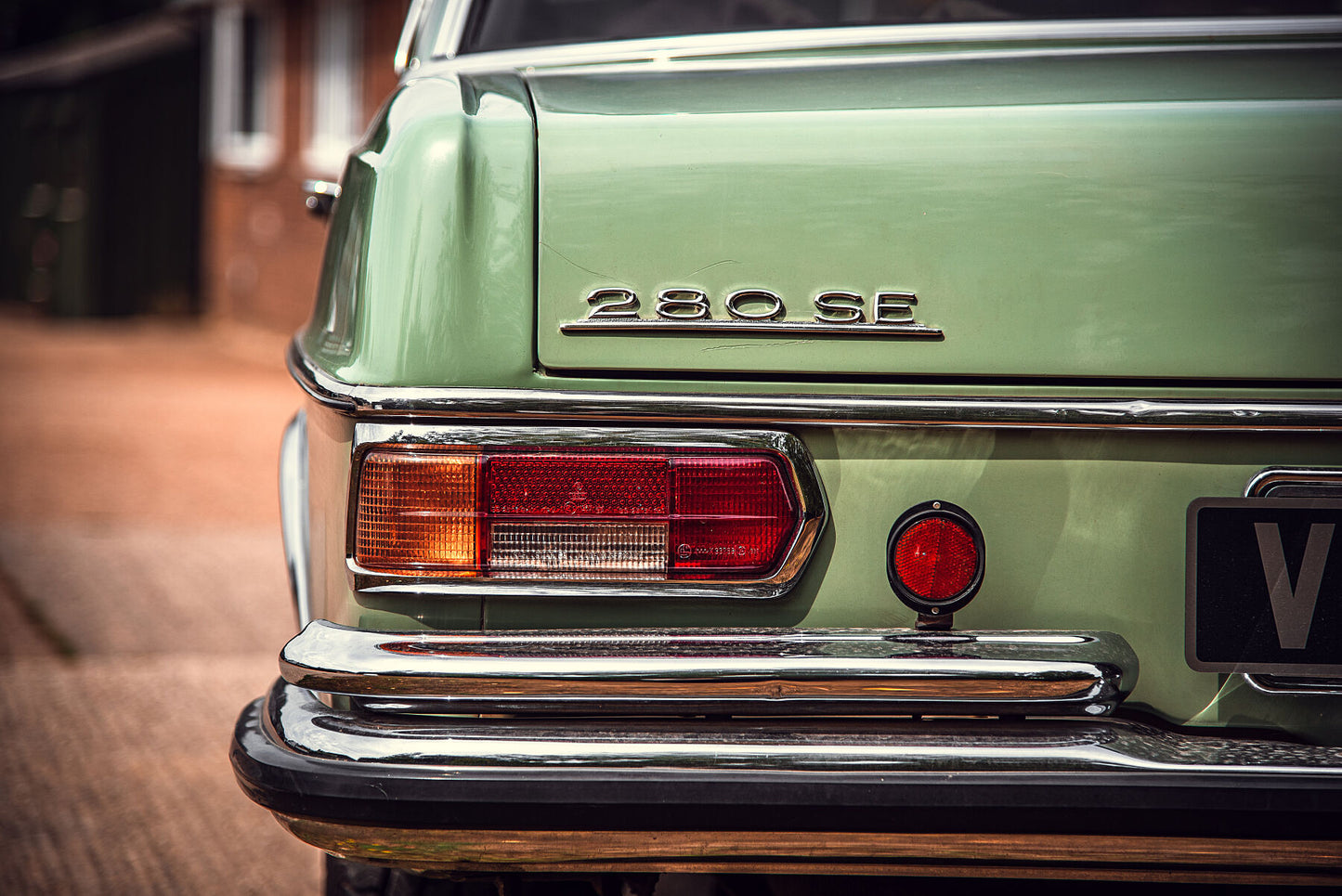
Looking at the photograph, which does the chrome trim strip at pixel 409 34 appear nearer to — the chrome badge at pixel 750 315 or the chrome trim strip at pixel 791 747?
the chrome badge at pixel 750 315

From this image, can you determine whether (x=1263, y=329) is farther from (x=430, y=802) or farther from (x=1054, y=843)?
(x=430, y=802)

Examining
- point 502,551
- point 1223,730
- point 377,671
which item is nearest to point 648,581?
point 502,551

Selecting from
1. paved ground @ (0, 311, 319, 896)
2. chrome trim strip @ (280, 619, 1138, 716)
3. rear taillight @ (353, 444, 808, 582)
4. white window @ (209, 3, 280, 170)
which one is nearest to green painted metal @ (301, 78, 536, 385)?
rear taillight @ (353, 444, 808, 582)

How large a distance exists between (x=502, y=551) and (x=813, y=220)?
1.74 ft

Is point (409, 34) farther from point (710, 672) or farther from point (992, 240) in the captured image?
point (710, 672)

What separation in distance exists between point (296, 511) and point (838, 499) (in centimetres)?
Answer: 126

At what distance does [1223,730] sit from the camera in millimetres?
1519

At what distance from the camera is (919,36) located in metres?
1.85

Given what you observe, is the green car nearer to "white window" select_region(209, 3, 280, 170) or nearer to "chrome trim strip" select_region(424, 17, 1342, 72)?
"chrome trim strip" select_region(424, 17, 1342, 72)

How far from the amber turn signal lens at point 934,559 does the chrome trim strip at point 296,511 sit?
97cm

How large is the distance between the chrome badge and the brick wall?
12325mm

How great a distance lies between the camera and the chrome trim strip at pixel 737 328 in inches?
57.3

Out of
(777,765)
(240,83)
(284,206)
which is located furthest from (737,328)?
(240,83)

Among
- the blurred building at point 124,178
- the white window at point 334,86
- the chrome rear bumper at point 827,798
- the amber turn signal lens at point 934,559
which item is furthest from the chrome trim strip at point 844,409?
the blurred building at point 124,178
